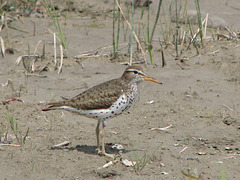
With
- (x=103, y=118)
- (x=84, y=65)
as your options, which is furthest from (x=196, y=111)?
(x=84, y=65)

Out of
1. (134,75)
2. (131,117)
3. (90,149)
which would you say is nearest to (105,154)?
(90,149)

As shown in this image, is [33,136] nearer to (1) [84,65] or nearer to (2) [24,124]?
(2) [24,124]

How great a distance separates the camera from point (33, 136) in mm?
6223

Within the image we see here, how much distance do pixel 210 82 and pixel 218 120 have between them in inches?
73.7

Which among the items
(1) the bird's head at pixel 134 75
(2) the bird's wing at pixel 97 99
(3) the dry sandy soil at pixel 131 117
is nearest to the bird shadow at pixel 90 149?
(3) the dry sandy soil at pixel 131 117

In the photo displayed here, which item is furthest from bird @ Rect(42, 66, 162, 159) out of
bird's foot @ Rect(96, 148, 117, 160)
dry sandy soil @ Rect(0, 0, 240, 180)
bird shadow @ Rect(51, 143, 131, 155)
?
dry sandy soil @ Rect(0, 0, 240, 180)

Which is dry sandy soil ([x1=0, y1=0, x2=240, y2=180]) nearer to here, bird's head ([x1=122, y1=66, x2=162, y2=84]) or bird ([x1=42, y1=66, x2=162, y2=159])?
bird ([x1=42, y1=66, x2=162, y2=159])

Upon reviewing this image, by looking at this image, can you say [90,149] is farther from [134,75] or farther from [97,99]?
[134,75]

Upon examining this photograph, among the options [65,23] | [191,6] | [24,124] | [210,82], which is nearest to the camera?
[24,124]

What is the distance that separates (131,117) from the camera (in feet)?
23.7

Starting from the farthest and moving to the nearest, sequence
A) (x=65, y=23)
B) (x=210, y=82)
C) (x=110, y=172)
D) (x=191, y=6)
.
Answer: (x=191, y=6), (x=65, y=23), (x=210, y=82), (x=110, y=172)

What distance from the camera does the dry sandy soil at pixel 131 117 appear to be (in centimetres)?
523

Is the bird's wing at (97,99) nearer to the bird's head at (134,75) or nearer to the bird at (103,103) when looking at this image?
the bird at (103,103)

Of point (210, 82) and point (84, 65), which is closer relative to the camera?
point (210, 82)
